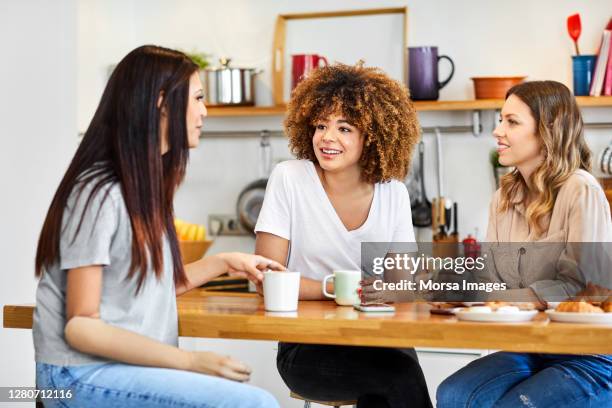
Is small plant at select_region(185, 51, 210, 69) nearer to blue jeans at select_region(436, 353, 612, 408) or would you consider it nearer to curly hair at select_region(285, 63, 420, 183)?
curly hair at select_region(285, 63, 420, 183)

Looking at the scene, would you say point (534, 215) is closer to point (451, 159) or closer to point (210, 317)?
point (210, 317)

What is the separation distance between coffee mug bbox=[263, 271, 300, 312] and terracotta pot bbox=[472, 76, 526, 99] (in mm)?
2189

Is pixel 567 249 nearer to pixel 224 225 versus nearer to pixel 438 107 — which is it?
pixel 438 107

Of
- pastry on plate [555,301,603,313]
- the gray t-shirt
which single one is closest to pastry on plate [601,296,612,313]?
pastry on plate [555,301,603,313]

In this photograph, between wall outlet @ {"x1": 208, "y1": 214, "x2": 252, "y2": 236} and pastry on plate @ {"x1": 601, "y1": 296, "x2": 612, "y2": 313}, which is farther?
wall outlet @ {"x1": 208, "y1": 214, "x2": 252, "y2": 236}

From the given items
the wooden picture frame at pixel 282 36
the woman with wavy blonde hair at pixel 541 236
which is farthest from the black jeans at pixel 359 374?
the wooden picture frame at pixel 282 36

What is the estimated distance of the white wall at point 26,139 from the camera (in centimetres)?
329

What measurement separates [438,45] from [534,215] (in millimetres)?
2000

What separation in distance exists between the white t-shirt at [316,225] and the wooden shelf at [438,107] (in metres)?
1.57

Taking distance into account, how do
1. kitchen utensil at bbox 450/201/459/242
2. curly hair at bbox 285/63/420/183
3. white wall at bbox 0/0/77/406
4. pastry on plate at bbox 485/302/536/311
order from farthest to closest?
kitchen utensil at bbox 450/201/459/242 < white wall at bbox 0/0/77/406 < curly hair at bbox 285/63/420/183 < pastry on plate at bbox 485/302/536/311

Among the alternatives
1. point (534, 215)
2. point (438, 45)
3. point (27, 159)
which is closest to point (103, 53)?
point (27, 159)

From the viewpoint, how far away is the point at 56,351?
1.61 meters

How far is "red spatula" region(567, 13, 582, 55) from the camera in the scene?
3.79 meters

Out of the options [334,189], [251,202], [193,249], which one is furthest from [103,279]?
[251,202]
